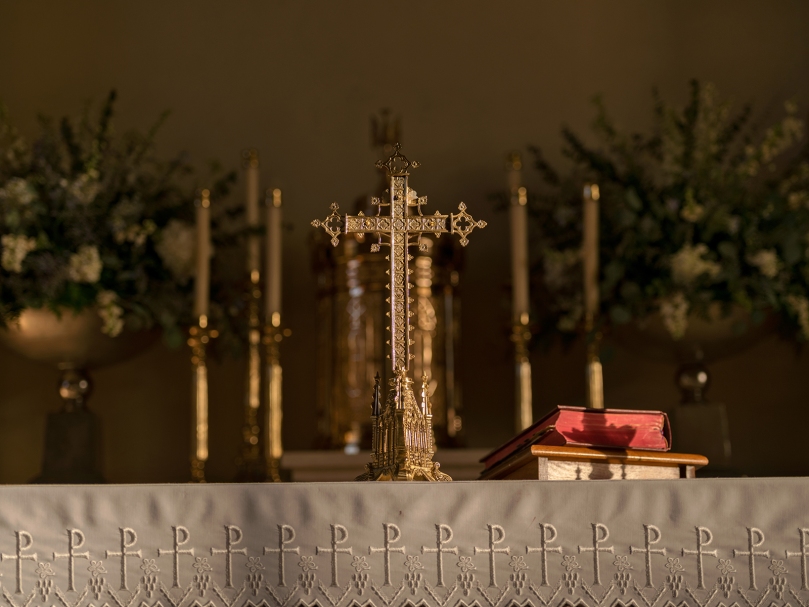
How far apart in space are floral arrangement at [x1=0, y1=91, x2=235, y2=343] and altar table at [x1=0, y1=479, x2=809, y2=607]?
152cm

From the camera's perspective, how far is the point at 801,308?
290cm

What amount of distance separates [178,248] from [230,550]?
169 cm

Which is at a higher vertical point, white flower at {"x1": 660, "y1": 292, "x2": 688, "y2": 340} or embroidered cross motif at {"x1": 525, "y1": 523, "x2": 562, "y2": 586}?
white flower at {"x1": 660, "y1": 292, "x2": 688, "y2": 340}

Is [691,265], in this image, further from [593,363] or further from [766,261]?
[593,363]

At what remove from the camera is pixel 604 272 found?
298 cm

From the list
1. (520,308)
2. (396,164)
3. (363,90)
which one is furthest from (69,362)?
(396,164)

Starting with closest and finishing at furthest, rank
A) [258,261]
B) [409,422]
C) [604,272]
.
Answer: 1. [409,422]
2. [604,272]
3. [258,261]

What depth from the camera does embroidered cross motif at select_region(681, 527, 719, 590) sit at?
1.39 m

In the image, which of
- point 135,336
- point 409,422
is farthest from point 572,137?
point 409,422

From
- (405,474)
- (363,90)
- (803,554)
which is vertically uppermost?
(363,90)

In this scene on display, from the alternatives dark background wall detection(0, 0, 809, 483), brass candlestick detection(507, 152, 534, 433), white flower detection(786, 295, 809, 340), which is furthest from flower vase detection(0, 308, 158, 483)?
white flower detection(786, 295, 809, 340)

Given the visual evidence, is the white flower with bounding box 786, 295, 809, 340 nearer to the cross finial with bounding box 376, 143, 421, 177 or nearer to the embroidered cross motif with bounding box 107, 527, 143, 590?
the cross finial with bounding box 376, 143, 421, 177

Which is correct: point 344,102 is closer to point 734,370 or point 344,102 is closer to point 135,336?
point 135,336

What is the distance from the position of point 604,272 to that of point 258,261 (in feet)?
3.09
